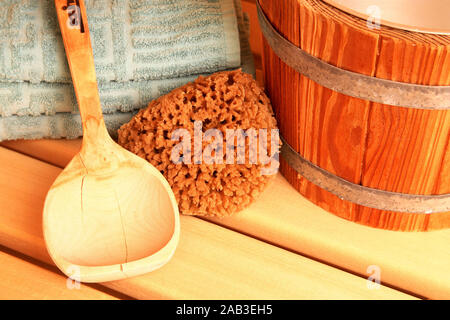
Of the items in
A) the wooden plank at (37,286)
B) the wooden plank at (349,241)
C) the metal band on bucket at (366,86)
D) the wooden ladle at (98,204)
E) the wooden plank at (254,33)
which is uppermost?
the metal band on bucket at (366,86)

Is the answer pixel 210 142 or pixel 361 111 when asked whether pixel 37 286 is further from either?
pixel 361 111

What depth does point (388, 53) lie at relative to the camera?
60 centimetres

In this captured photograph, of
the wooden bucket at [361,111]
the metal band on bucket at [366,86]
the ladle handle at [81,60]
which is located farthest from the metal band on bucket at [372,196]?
the ladle handle at [81,60]

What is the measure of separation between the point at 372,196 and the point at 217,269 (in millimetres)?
223

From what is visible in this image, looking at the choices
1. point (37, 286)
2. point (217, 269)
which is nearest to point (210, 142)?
point (217, 269)

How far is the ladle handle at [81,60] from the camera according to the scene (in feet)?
2.42

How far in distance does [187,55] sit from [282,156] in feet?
0.66

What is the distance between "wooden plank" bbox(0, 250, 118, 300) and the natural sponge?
6.7 inches

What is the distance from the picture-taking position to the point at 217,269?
723 mm

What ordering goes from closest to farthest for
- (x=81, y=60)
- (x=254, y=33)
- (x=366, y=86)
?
1. (x=366, y=86)
2. (x=81, y=60)
3. (x=254, y=33)

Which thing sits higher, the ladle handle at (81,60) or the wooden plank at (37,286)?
the ladle handle at (81,60)

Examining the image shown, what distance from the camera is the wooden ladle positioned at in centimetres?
69

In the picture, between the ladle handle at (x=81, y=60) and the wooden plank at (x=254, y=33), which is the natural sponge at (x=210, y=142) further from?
the wooden plank at (x=254, y=33)
